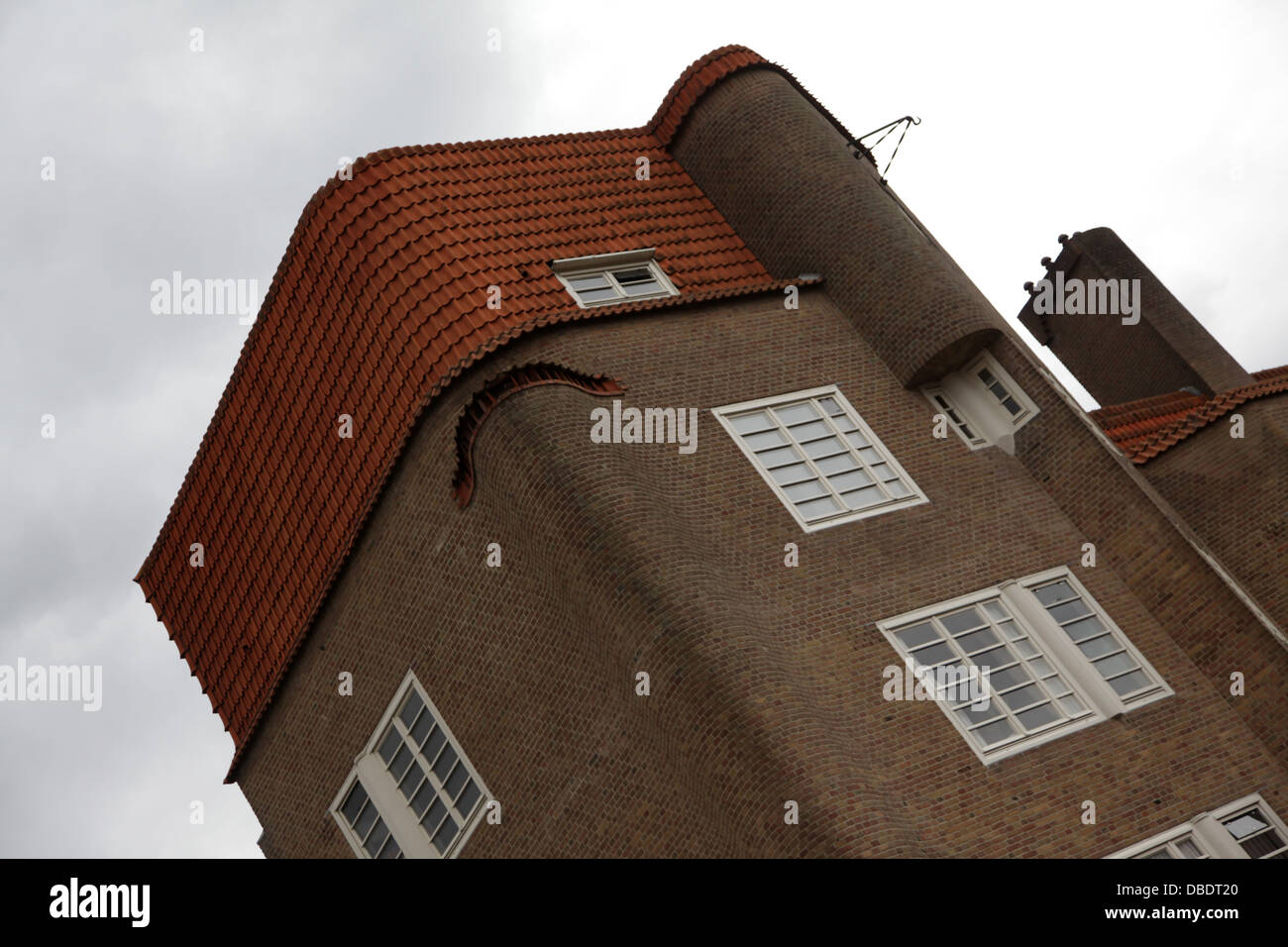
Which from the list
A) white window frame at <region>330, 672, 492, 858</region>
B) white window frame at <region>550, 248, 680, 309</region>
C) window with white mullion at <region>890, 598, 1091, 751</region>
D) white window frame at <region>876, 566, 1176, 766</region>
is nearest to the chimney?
white window frame at <region>876, 566, 1176, 766</region>

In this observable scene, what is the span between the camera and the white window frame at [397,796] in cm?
1720

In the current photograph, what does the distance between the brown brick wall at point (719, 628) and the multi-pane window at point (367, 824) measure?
1.46 feet

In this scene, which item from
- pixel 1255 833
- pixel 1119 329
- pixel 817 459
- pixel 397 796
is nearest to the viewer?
pixel 1255 833

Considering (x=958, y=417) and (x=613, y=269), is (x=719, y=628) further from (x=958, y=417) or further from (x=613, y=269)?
(x=613, y=269)

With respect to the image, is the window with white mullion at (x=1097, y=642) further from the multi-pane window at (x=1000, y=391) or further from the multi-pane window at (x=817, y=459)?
the multi-pane window at (x=1000, y=391)

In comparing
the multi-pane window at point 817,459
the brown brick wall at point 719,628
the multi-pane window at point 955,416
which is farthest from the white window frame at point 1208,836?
the multi-pane window at point 955,416

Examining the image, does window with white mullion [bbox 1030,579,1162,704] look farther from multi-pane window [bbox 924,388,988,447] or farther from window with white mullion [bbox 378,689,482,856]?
window with white mullion [bbox 378,689,482,856]

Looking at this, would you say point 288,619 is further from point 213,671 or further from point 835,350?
point 835,350

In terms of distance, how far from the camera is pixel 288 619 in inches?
793

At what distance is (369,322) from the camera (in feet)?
61.2

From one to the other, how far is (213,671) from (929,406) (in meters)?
11.5

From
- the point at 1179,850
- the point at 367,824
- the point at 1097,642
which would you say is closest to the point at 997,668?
the point at 1097,642

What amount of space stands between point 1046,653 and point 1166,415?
8391 mm
